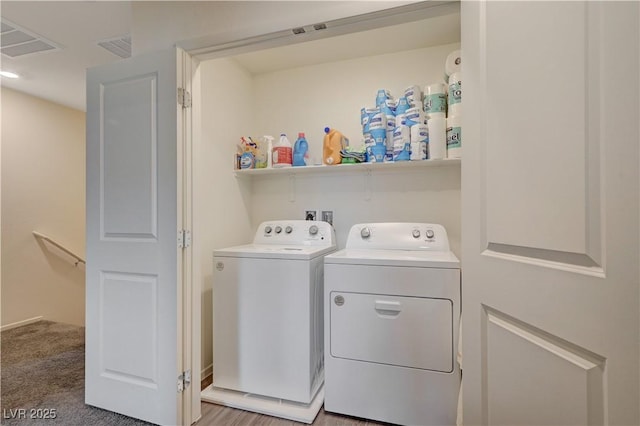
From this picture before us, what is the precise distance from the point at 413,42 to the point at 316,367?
2.34 metres

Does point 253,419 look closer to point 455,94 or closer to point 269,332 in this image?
point 269,332

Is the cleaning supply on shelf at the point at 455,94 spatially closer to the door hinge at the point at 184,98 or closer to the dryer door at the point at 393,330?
the dryer door at the point at 393,330

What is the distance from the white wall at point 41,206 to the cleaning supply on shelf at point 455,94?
3948mm

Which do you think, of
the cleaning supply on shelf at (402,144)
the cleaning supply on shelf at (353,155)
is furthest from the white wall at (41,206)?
the cleaning supply on shelf at (402,144)

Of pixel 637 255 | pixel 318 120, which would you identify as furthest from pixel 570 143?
pixel 318 120

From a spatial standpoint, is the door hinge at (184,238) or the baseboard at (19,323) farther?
the baseboard at (19,323)

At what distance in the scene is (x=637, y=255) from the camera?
0.52 m

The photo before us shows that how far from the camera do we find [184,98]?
5.11 feet

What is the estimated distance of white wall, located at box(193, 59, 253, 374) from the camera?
2.13 meters

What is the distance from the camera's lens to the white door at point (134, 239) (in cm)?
152

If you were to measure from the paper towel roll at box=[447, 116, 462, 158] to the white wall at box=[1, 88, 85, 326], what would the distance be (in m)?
3.96

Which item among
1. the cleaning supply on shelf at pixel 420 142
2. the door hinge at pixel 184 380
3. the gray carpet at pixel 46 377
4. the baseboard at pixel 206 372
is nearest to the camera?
the door hinge at pixel 184 380

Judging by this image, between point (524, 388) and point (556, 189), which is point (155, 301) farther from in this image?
point (556, 189)

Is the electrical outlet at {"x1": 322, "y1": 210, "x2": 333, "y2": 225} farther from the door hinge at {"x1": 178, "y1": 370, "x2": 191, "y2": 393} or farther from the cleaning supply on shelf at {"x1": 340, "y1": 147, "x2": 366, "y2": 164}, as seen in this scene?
the door hinge at {"x1": 178, "y1": 370, "x2": 191, "y2": 393}
